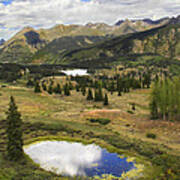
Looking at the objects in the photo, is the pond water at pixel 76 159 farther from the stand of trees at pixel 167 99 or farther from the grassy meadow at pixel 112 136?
the stand of trees at pixel 167 99

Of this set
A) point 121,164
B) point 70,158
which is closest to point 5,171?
point 70,158

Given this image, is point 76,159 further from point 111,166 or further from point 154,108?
point 154,108

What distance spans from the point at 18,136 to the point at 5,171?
8.21m

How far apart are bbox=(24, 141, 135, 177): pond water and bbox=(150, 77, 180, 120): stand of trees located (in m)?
36.9

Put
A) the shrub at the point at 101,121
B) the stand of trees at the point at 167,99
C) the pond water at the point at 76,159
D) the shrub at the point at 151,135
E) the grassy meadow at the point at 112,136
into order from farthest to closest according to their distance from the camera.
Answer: the stand of trees at the point at 167,99, the shrub at the point at 101,121, the shrub at the point at 151,135, the pond water at the point at 76,159, the grassy meadow at the point at 112,136

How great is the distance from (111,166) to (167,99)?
4478 cm

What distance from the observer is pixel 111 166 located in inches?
1590

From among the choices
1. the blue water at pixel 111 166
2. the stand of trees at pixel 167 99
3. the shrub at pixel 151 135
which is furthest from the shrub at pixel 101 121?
the blue water at pixel 111 166

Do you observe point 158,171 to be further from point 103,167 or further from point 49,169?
point 49,169

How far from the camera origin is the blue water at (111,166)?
3778 centimetres

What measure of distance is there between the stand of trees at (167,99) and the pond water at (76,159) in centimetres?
3693

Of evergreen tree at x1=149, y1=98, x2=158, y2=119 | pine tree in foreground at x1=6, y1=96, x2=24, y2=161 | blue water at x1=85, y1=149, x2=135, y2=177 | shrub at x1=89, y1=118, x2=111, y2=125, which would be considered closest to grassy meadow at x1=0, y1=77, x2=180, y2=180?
shrub at x1=89, y1=118, x2=111, y2=125

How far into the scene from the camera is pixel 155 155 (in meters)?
43.9

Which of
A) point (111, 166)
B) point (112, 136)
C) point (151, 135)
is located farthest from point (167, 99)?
point (111, 166)
